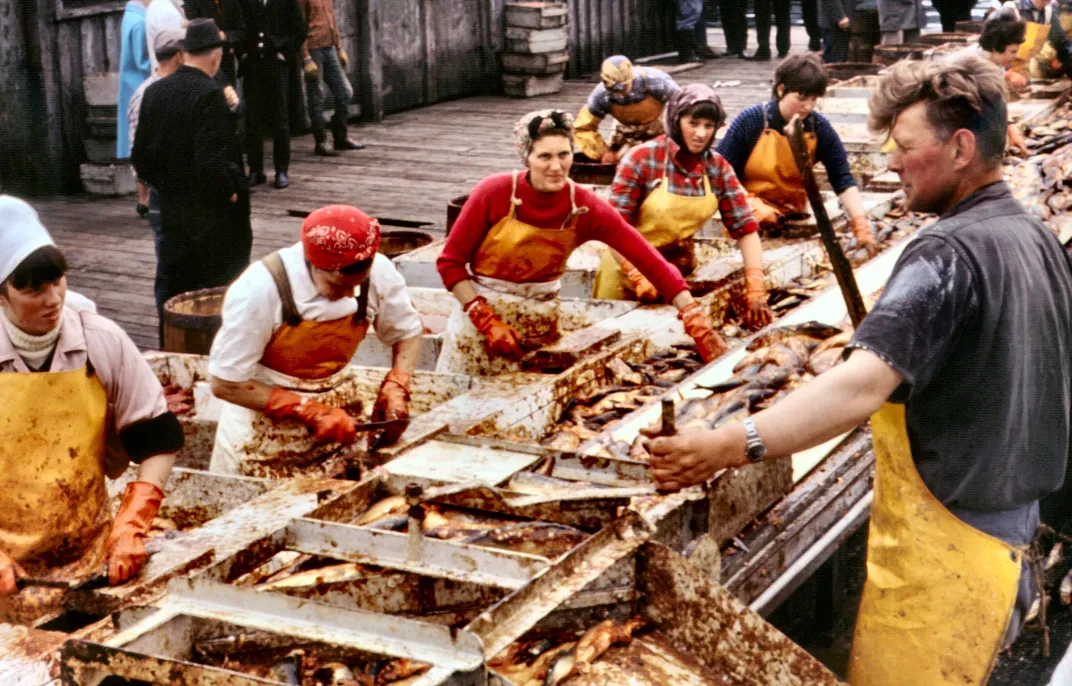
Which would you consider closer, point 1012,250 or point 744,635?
point 1012,250

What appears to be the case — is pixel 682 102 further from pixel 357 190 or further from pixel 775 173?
pixel 357 190

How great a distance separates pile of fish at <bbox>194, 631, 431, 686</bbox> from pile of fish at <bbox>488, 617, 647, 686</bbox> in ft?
0.78

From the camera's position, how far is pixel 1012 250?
9.53ft

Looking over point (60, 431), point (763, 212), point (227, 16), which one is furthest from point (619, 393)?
point (227, 16)

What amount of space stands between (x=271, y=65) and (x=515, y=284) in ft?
25.0

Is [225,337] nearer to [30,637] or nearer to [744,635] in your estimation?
[30,637]

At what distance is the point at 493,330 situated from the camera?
571 centimetres

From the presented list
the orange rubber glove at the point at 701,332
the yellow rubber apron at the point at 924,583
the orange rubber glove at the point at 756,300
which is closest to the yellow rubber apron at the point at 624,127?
the orange rubber glove at the point at 756,300

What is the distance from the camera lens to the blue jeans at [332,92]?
45.4 ft

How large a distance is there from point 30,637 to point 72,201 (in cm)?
995

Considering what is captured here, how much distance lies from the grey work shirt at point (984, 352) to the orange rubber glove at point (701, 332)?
2.80 meters

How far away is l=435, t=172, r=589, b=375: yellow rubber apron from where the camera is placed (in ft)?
19.2

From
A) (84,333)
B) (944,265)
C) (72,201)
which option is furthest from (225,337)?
(72,201)

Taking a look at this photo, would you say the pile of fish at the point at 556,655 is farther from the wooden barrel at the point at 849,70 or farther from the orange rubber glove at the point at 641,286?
the wooden barrel at the point at 849,70
